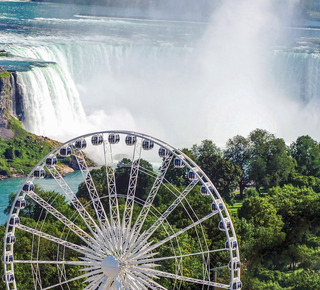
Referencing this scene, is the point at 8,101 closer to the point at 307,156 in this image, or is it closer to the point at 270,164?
the point at 270,164

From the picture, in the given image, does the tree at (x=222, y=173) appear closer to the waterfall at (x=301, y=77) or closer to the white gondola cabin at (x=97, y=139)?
the white gondola cabin at (x=97, y=139)

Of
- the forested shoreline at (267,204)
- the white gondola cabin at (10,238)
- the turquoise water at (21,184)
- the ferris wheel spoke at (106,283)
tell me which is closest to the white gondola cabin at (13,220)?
the white gondola cabin at (10,238)

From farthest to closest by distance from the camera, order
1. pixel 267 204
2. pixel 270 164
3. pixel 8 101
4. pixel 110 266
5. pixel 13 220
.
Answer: pixel 8 101
pixel 270 164
pixel 267 204
pixel 13 220
pixel 110 266

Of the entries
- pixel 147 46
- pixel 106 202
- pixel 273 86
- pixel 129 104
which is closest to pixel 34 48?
pixel 129 104

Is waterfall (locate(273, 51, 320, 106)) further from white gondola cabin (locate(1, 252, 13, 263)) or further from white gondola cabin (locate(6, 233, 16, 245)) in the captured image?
white gondola cabin (locate(1, 252, 13, 263))

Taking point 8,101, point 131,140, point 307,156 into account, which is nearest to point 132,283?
point 131,140

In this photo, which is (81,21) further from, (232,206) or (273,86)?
(232,206)

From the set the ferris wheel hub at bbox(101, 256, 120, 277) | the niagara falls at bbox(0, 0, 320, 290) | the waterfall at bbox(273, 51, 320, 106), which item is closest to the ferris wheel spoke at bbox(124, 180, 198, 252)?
the niagara falls at bbox(0, 0, 320, 290)
